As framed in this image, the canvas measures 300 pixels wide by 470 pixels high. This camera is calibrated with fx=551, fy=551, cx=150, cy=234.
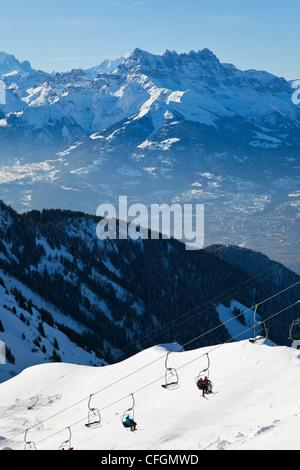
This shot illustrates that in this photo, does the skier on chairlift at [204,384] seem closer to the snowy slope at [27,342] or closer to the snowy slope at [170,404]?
the snowy slope at [170,404]

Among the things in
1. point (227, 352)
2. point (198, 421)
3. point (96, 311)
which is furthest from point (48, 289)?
point (198, 421)

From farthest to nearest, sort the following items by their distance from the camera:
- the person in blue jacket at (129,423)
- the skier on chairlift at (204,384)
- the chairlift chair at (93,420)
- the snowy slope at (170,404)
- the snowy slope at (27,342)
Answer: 1. the snowy slope at (27,342)
2. the chairlift chair at (93,420)
3. the skier on chairlift at (204,384)
4. the person in blue jacket at (129,423)
5. the snowy slope at (170,404)

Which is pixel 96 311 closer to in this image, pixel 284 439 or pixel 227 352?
pixel 227 352

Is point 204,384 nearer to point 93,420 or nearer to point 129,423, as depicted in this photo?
point 129,423

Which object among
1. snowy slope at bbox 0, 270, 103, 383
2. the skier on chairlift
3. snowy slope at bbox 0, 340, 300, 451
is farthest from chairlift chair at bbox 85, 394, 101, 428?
snowy slope at bbox 0, 270, 103, 383

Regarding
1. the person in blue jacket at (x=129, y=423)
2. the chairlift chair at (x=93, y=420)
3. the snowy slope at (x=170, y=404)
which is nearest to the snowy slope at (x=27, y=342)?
the snowy slope at (x=170, y=404)

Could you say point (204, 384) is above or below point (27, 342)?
above

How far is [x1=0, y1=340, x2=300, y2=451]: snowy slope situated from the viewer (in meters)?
39.9

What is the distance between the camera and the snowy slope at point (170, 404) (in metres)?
39.9

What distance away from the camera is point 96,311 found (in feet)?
636

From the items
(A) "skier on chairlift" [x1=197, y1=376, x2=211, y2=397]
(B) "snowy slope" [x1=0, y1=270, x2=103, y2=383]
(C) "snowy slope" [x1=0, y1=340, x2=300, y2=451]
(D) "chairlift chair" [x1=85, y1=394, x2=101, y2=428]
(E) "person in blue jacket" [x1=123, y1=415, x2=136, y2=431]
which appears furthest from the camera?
(B) "snowy slope" [x1=0, y1=270, x2=103, y2=383]

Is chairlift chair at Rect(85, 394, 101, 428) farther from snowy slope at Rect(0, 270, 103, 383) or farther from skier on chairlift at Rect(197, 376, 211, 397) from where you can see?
snowy slope at Rect(0, 270, 103, 383)

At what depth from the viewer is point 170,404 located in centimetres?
5025

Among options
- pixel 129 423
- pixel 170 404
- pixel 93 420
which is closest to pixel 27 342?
pixel 93 420
